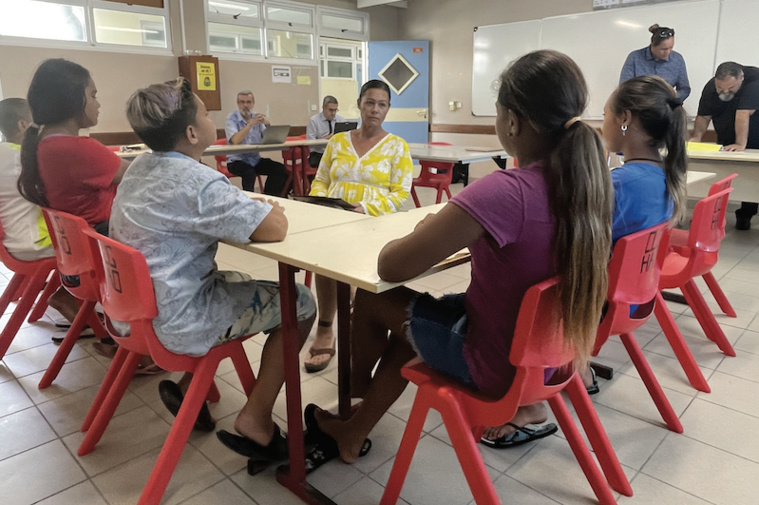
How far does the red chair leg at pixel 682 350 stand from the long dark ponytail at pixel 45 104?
93.0 inches

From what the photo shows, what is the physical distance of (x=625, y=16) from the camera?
625cm

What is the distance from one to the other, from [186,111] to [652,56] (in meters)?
4.76

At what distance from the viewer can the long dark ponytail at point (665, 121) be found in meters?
1.73

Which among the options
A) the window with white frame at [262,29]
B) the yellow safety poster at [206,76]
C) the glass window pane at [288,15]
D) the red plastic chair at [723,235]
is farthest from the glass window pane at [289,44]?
the red plastic chair at [723,235]

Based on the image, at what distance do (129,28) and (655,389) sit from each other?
651 cm

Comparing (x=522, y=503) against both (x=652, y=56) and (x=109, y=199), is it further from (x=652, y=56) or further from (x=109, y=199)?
(x=652, y=56)

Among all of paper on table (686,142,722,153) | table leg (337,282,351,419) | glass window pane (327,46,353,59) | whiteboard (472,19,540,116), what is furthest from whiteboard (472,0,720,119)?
table leg (337,282,351,419)

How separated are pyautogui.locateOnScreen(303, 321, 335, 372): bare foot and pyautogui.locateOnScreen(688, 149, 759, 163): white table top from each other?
2621mm

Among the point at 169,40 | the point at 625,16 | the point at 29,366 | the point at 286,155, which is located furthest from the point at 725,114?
the point at 169,40

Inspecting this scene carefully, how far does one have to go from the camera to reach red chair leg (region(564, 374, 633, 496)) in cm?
147

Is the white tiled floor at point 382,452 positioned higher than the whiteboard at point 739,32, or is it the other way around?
the whiteboard at point 739,32

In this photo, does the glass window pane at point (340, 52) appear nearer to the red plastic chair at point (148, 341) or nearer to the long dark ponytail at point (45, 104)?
the long dark ponytail at point (45, 104)

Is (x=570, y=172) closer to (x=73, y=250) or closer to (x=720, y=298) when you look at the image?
(x=73, y=250)

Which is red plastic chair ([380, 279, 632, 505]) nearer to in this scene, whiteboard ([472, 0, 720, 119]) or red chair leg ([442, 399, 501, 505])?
red chair leg ([442, 399, 501, 505])
